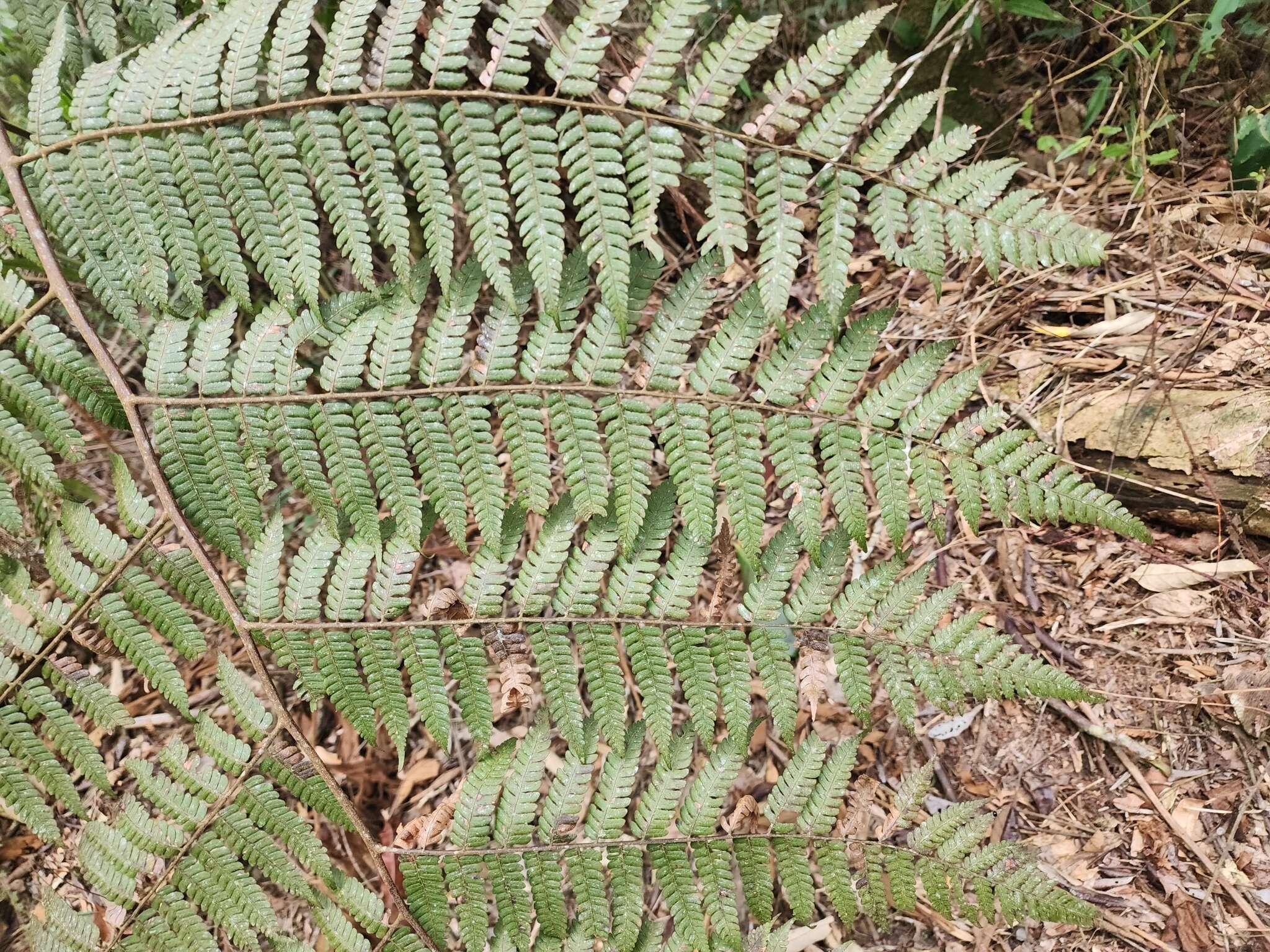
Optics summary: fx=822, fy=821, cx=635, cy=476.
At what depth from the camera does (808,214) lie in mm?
2830

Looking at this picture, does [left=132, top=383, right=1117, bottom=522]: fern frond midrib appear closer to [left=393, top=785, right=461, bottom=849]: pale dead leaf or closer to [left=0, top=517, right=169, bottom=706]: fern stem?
[left=0, top=517, right=169, bottom=706]: fern stem

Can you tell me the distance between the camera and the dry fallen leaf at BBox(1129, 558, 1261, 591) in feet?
7.26

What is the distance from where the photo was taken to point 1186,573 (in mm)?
2270

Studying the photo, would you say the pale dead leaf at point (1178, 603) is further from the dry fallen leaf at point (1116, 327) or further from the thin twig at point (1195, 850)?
the dry fallen leaf at point (1116, 327)

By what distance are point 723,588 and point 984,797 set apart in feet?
3.61

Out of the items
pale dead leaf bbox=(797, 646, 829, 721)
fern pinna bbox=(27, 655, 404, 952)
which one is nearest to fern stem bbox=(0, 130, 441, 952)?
fern pinna bbox=(27, 655, 404, 952)

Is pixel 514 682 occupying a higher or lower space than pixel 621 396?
lower

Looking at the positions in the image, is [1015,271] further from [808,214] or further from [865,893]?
[865,893]

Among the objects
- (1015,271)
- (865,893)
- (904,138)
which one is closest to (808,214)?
(1015,271)

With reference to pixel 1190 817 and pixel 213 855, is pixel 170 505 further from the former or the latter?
pixel 1190 817

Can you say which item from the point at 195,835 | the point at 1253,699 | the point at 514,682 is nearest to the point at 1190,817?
the point at 1253,699

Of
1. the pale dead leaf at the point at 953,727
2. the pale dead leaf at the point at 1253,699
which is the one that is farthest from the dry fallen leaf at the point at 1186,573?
the pale dead leaf at the point at 953,727

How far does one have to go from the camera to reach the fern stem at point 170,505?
1.77m

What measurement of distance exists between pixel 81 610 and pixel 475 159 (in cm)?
131
